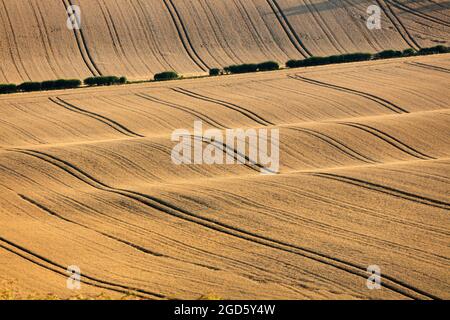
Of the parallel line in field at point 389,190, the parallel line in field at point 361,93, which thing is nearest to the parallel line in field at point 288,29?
the parallel line in field at point 361,93

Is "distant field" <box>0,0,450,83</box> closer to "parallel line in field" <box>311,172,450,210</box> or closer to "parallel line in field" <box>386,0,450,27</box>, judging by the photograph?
"parallel line in field" <box>386,0,450,27</box>

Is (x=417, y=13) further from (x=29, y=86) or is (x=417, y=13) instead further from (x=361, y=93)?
(x=29, y=86)

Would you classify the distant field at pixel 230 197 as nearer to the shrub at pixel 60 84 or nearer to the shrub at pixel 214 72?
the shrub at pixel 60 84

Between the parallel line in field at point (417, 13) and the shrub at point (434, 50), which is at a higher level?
the parallel line in field at point (417, 13)

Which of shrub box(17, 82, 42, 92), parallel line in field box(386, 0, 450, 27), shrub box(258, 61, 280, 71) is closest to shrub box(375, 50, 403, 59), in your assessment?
shrub box(258, 61, 280, 71)

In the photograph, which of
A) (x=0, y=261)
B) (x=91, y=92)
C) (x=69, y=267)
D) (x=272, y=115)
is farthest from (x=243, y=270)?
(x=91, y=92)

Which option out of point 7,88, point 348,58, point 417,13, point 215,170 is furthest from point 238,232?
point 417,13

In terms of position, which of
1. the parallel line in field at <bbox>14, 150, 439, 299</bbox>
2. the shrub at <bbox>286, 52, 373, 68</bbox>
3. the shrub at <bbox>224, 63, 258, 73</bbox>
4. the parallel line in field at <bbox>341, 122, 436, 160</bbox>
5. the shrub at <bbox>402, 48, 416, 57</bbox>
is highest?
the shrub at <bbox>402, 48, 416, 57</bbox>
